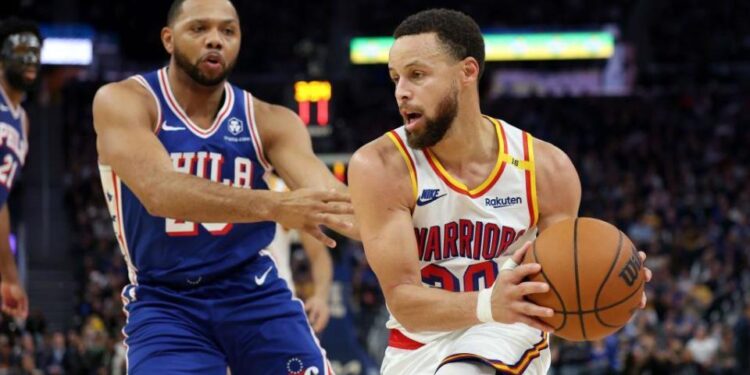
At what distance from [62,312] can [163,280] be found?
1933 cm

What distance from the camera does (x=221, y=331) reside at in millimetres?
4863

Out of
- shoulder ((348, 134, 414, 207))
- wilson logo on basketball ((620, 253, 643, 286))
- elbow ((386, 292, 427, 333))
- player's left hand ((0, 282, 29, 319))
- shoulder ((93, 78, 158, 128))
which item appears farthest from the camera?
player's left hand ((0, 282, 29, 319))

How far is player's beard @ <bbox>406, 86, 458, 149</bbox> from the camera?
14.5 ft

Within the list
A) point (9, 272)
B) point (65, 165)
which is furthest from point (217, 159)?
point (65, 165)

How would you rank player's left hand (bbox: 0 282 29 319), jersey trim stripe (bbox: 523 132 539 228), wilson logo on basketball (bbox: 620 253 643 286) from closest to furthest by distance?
1. wilson logo on basketball (bbox: 620 253 643 286)
2. jersey trim stripe (bbox: 523 132 539 228)
3. player's left hand (bbox: 0 282 29 319)

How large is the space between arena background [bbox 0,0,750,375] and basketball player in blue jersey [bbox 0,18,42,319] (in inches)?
184

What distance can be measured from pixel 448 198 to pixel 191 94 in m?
1.47

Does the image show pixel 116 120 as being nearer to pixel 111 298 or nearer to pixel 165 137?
pixel 165 137

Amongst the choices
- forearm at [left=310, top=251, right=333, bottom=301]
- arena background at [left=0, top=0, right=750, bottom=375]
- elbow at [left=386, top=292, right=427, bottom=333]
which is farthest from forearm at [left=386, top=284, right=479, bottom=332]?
arena background at [left=0, top=0, right=750, bottom=375]

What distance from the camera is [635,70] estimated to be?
3081cm

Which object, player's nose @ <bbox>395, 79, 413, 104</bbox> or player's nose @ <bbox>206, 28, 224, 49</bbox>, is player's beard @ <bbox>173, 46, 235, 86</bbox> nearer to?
player's nose @ <bbox>206, 28, 224, 49</bbox>

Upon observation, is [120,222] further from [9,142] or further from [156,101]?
[9,142]

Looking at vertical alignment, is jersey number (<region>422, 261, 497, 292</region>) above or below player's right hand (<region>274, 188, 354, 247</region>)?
below

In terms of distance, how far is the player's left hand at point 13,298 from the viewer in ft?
23.2
